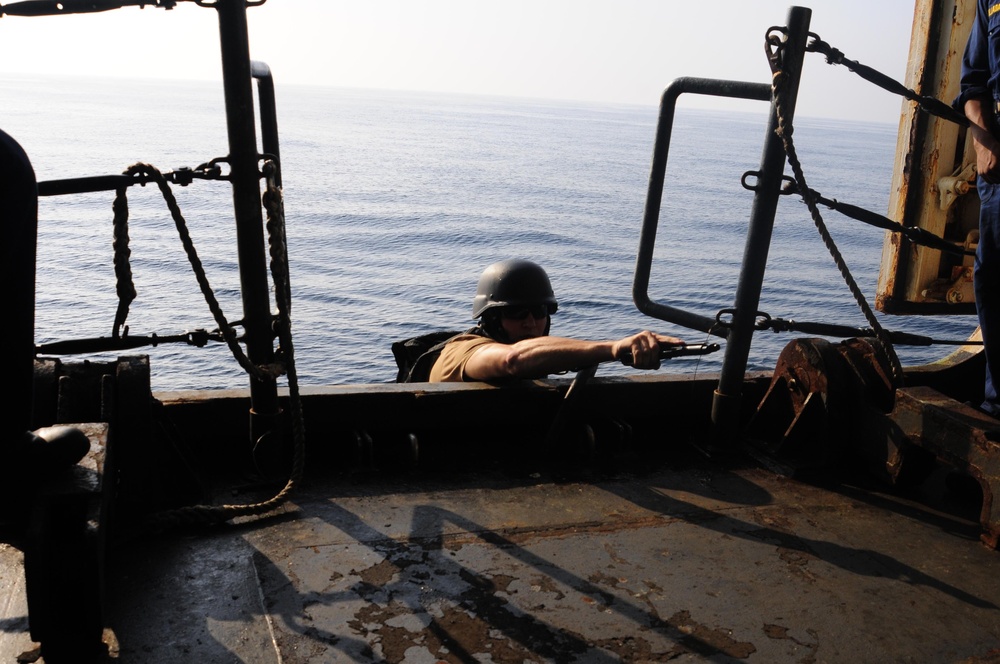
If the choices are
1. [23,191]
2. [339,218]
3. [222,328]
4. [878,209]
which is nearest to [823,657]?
[222,328]

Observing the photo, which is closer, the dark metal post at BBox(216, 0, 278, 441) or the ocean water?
the dark metal post at BBox(216, 0, 278, 441)

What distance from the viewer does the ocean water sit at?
44.8ft

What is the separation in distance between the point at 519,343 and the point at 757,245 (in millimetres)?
948

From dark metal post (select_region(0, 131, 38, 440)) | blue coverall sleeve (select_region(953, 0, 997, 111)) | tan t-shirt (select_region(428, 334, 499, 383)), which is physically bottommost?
tan t-shirt (select_region(428, 334, 499, 383))

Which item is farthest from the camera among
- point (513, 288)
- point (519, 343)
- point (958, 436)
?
point (513, 288)

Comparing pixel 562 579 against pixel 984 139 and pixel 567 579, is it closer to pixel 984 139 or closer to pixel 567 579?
pixel 567 579

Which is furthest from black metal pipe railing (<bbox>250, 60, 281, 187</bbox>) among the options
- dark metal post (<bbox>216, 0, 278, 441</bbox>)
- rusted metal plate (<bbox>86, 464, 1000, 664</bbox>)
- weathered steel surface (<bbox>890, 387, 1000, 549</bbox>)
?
weathered steel surface (<bbox>890, 387, 1000, 549</bbox>)

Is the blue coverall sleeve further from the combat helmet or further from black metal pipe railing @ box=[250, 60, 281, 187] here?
black metal pipe railing @ box=[250, 60, 281, 187]

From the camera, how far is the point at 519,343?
12.4ft

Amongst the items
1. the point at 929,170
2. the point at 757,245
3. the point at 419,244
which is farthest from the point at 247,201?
the point at 419,244

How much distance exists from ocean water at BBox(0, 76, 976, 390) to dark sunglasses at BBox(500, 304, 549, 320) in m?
1.57

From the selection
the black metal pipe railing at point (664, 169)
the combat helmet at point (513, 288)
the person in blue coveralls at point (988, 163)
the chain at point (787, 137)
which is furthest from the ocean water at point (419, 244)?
the person in blue coveralls at point (988, 163)

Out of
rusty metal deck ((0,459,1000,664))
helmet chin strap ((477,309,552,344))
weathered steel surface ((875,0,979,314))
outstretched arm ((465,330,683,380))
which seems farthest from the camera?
helmet chin strap ((477,309,552,344))

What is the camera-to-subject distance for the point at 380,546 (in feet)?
9.61
